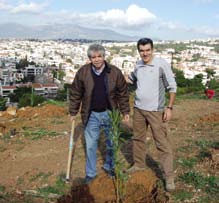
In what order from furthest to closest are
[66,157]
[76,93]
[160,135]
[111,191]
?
[66,157] → [76,93] → [160,135] → [111,191]

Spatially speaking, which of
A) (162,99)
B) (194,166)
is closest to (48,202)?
(162,99)

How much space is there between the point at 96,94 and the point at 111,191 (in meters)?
1.15

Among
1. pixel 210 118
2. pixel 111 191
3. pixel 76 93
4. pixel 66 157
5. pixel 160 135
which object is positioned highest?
pixel 76 93

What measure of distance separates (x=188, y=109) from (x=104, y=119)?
6220 millimetres

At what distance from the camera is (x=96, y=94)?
4305 millimetres

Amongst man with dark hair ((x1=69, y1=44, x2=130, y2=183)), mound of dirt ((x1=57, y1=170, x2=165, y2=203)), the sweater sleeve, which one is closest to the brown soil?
mound of dirt ((x1=57, y1=170, x2=165, y2=203))

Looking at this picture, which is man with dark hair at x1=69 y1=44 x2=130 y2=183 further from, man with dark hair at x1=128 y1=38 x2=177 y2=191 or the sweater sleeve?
man with dark hair at x1=128 y1=38 x2=177 y2=191

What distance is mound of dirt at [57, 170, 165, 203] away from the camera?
11.8 feet

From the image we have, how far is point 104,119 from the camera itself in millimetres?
4387

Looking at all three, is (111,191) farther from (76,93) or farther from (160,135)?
(76,93)

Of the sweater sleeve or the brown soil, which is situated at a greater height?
the sweater sleeve

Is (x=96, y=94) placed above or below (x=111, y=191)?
above

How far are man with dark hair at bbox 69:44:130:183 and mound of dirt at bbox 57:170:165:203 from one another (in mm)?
449

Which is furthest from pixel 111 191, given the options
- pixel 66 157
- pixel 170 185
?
pixel 66 157
